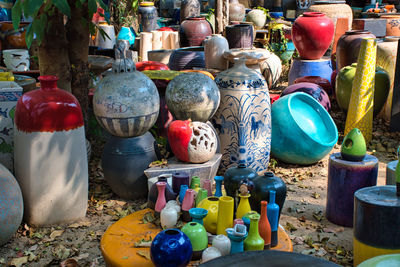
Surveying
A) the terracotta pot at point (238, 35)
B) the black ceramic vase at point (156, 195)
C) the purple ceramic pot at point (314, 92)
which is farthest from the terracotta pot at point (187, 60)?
the black ceramic vase at point (156, 195)

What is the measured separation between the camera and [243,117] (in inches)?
175

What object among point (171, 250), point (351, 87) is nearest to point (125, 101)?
point (171, 250)

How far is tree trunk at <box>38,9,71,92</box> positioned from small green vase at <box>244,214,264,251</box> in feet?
9.38

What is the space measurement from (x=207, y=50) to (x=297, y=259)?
4310 millimetres

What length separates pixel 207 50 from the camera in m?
6.14

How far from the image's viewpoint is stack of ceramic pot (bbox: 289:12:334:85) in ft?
23.7

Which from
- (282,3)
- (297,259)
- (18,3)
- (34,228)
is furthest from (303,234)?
(282,3)

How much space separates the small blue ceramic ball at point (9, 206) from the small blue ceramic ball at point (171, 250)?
1.43 meters

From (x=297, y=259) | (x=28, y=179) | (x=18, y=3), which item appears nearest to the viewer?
(x=297, y=259)

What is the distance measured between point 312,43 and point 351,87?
165cm

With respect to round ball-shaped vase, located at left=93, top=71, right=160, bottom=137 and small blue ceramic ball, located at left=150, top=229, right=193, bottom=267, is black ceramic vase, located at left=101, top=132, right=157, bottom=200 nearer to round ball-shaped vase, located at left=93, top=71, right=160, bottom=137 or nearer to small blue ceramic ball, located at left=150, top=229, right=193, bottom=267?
round ball-shaped vase, located at left=93, top=71, right=160, bottom=137

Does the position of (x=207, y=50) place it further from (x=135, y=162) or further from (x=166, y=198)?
(x=166, y=198)

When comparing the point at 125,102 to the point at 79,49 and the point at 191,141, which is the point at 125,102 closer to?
the point at 191,141

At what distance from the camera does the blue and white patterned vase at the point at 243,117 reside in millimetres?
4430
